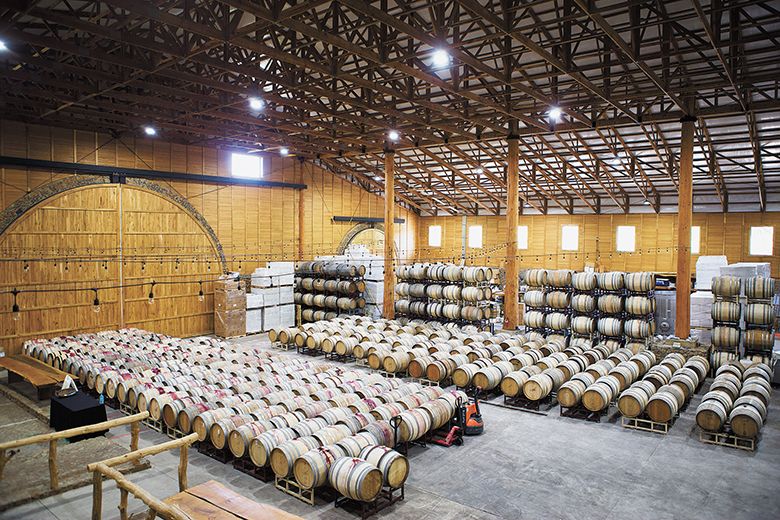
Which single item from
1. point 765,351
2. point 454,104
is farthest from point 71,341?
point 765,351

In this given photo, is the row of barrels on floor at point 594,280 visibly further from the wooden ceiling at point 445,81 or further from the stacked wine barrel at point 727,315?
the wooden ceiling at point 445,81

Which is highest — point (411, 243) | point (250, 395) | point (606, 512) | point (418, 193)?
point (418, 193)

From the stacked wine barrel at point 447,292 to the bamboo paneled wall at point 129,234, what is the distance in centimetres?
813

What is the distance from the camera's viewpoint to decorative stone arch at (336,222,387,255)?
2959cm

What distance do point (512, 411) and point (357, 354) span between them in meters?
5.27

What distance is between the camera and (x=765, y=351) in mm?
14008

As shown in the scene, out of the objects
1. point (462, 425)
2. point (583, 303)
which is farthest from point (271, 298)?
point (462, 425)

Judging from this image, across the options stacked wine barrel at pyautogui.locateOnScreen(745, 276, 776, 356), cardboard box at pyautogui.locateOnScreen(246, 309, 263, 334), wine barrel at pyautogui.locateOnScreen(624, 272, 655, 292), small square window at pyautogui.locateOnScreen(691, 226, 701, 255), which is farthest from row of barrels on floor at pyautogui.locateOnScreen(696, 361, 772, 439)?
small square window at pyautogui.locateOnScreen(691, 226, 701, 255)

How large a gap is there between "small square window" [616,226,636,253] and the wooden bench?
27966 millimetres

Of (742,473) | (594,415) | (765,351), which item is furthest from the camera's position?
(765,351)

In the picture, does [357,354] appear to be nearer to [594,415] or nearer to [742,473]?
[594,415]

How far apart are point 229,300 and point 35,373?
27.2ft

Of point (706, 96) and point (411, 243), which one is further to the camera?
point (411, 243)

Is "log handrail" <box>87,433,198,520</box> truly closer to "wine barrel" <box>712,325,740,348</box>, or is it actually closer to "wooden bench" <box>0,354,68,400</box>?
"wooden bench" <box>0,354,68,400</box>
